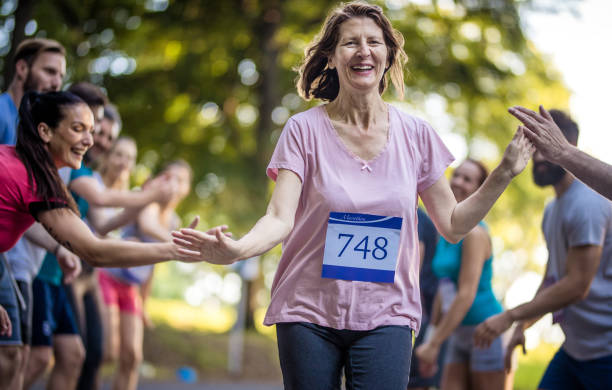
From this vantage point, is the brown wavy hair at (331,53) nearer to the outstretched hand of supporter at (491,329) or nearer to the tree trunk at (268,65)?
the outstretched hand of supporter at (491,329)

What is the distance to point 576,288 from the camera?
158 inches

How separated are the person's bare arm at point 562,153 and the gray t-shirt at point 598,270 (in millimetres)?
630

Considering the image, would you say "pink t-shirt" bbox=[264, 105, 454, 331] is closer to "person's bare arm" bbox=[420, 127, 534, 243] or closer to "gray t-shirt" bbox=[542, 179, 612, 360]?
"person's bare arm" bbox=[420, 127, 534, 243]

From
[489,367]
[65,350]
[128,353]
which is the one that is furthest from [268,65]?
[489,367]

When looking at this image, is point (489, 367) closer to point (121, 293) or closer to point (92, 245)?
point (92, 245)

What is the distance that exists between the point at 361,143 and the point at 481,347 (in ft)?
6.23

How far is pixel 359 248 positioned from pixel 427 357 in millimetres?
2335

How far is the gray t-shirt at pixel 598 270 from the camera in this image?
3981mm

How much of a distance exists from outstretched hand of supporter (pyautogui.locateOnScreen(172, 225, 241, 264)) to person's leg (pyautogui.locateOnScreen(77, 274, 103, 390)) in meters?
3.29

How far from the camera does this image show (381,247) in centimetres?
293

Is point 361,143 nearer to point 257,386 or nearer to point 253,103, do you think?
point 257,386

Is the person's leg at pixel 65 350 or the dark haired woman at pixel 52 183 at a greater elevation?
the dark haired woman at pixel 52 183

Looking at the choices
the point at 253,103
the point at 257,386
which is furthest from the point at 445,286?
the point at 253,103

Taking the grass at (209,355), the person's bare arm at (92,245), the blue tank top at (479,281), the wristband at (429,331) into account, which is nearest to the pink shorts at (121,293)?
the wristband at (429,331)
